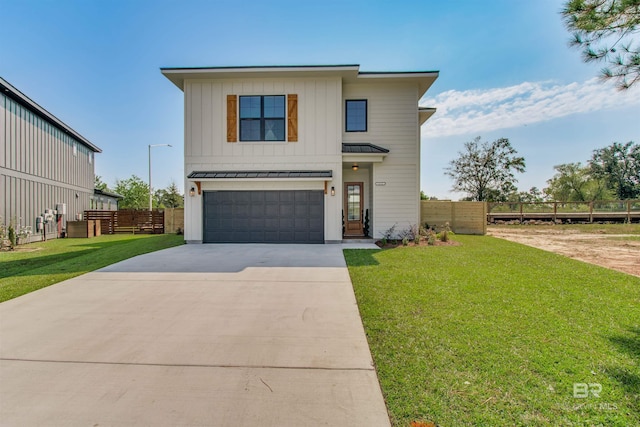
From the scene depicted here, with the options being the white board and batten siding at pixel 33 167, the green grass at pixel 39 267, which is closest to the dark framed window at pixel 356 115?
the green grass at pixel 39 267

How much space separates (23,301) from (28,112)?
1385cm

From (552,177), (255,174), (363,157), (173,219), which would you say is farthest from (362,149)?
(552,177)

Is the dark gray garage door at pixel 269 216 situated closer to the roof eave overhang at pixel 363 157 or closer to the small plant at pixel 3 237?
the roof eave overhang at pixel 363 157

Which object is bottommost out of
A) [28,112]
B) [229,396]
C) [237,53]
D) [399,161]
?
[229,396]

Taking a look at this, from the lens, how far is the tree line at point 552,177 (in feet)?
80.5

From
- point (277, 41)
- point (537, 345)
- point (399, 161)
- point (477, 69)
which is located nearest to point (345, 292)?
point (537, 345)

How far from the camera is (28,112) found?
521 inches

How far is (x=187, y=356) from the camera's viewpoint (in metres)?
2.85

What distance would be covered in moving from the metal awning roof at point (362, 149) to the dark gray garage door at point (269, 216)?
6.35 ft

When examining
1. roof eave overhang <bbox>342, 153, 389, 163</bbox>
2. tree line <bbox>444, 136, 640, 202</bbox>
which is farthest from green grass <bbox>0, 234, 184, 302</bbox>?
tree line <bbox>444, 136, 640, 202</bbox>

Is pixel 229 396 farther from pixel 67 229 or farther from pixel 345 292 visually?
pixel 67 229

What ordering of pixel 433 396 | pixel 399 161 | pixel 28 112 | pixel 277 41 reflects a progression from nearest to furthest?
pixel 433 396 < pixel 277 41 < pixel 399 161 < pixel 28 112

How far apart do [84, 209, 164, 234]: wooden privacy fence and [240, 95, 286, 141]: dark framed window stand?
966 cm

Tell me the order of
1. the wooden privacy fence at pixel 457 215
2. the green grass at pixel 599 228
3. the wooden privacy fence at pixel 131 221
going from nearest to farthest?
the wooden privacy fence at pixel 457 215, the green grass at pixel 599 228, the wooden privacy fence at pixel 131 221
